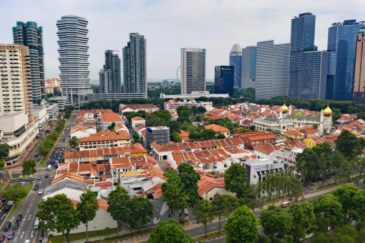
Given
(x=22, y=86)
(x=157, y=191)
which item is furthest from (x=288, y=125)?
(x=22, y=86)

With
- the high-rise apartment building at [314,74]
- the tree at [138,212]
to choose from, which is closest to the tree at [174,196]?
the tree at [138,212]

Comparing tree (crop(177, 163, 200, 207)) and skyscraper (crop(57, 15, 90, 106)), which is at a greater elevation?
skyscraper (crop(57, 15, 90, 106))

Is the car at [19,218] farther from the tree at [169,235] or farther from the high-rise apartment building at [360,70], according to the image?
the high-rise apartment building at [360,70]

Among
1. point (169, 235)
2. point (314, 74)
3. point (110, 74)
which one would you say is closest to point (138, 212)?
point (169, 235)

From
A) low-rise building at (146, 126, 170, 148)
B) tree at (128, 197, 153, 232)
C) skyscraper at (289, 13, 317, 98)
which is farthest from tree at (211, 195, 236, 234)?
skyscraper at (289, 13, 317, 98)

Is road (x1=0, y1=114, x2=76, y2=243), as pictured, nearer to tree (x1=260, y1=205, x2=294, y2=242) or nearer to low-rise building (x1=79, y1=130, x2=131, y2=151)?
low-rise building (x1=79, y1=130, x2=131, y2=151)

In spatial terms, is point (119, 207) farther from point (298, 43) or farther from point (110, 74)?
point (298, 43)
